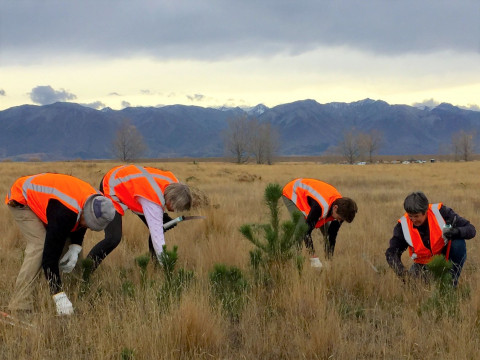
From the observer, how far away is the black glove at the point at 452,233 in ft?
12.7

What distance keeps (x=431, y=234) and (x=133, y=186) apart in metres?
2.84

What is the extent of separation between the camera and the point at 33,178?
146 inches

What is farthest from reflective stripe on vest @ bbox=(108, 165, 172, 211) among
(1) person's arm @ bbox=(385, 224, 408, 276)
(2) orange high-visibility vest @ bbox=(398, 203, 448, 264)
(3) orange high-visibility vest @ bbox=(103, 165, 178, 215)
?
(2) orange high-visibility vest @ bbox=(398, 203, 448, 264)

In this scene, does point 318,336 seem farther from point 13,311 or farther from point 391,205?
point 391,205

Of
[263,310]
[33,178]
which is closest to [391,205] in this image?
[263,310]

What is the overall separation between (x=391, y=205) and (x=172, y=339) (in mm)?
8115

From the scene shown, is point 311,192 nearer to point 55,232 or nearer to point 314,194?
point 314,194

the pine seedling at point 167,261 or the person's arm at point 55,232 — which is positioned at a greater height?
the person's arm at point 55,232

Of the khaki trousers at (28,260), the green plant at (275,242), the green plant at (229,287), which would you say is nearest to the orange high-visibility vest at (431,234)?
the green plant at (275,242)

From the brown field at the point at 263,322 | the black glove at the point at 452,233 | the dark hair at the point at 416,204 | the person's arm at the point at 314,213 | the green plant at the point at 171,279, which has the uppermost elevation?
the dark hair at the point at 416,204

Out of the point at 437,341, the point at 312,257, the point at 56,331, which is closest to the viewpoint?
the point at 437,341

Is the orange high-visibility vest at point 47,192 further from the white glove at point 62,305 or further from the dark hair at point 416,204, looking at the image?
the dark hair at point 416,204

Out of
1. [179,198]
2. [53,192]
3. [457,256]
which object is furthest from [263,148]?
[53,192]

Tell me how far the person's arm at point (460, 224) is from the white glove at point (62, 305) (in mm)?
3256
